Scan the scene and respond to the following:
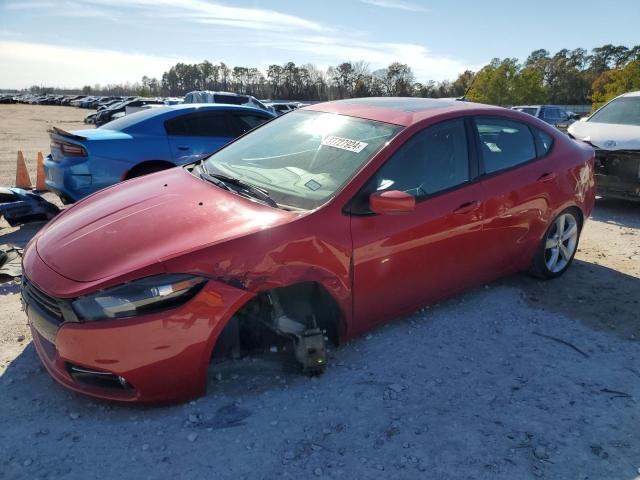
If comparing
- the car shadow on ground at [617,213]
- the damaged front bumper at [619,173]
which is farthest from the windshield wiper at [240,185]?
the damaged front bumper at [619,173]

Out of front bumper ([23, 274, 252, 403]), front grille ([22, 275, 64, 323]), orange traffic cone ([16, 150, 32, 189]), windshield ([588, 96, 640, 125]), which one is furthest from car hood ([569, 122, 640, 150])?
orange traffic cone ([16, 150, 32, 189])

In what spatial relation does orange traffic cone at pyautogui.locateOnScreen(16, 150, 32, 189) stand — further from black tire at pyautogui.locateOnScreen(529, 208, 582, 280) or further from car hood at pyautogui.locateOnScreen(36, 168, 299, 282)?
black tire at pyautogui.locateOnScreen(529, 208, 582, 280)

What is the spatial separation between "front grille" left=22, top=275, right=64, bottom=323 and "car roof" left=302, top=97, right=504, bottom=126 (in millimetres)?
2294

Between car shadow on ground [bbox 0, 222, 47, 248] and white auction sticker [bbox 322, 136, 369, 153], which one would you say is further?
car shadow on ground [bbox 0, 222, 47, 248]

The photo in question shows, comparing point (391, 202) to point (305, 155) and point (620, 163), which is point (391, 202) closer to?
point (305, 155)

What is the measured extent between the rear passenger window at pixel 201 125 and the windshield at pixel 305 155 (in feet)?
9.38

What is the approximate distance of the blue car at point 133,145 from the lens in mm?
5848

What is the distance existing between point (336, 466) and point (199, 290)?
1.04 meters

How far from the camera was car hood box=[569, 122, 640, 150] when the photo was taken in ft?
22.4

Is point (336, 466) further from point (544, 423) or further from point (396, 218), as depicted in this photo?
point (396, 218)

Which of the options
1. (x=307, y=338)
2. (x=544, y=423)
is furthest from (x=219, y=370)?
(x=544, y=423)

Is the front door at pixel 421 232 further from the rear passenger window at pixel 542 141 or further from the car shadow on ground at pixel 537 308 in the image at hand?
the rear passenger window at pixel 542 141

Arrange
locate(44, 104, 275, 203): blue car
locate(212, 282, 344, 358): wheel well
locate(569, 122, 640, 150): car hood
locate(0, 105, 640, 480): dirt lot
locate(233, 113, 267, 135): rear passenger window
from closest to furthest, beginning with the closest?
1. locate(0, 105, 640, 480): dirt lot
2. locate(212, 282, 344, 358): wheel well
3. locate(44, 104, 275, 203): blue car
4. locate(569, 122, 640, 150): car hood
5. locate(233, 113, 267, 135): rear passenger window

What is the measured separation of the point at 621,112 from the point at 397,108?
6131mm
